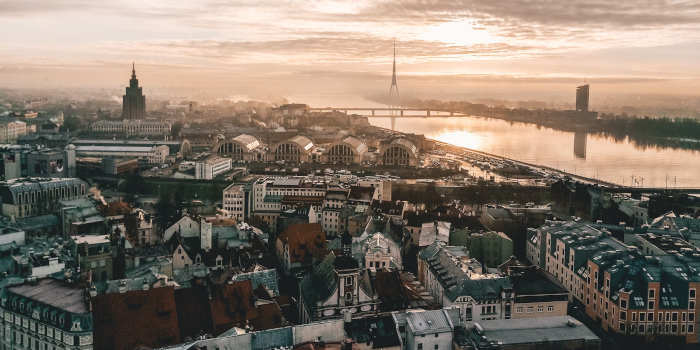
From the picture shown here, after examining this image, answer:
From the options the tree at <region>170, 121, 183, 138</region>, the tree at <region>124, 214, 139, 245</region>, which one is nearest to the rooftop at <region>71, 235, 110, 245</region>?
the tree at <region>124, 214, 139, 245</region>

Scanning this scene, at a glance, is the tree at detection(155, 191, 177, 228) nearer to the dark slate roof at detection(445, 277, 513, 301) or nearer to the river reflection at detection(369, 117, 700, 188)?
the dark slate roof at detection(445, 277, 513, 301)

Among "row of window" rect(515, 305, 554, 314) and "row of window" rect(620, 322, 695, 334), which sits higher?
"row of window" rect(515, 305, 554, 314)

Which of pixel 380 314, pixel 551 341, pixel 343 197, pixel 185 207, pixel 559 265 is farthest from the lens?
pixel 185 207

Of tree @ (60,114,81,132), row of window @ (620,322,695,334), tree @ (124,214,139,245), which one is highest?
tree @ (60,114,81,132)

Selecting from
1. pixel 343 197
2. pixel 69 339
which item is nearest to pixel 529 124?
pixel 343 197

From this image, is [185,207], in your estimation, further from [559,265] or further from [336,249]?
[559,265]

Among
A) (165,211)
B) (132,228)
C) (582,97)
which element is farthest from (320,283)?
(582,97)

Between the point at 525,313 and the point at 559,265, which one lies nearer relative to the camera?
the point at 525,313
